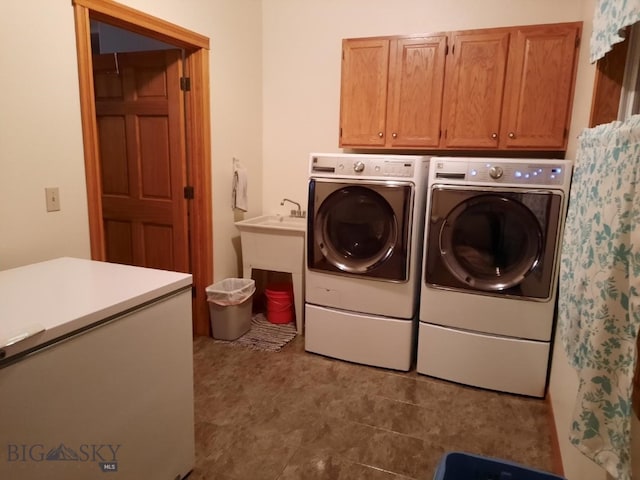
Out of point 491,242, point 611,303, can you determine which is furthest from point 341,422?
point 611,303

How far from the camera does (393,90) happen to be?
9.52 feet

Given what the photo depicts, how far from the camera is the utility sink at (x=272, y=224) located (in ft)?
10.4

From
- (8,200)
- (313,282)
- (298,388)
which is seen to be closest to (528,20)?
(313,282)

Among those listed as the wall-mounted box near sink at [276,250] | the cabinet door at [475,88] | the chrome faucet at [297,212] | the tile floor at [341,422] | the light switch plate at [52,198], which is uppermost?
the cabinet door at [475,88]

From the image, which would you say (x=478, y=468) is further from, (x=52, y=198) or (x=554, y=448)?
(x=52, y=198)

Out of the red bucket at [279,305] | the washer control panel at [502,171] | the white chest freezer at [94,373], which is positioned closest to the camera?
the white chest freezer at [94,373]

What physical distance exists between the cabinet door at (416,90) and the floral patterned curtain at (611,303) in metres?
1.66

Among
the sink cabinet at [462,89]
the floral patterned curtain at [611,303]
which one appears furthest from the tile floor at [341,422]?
the sink cabinet at [462,89]

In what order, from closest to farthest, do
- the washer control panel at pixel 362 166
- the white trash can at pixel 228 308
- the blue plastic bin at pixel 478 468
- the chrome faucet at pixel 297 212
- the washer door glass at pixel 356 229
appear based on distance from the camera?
1. the blue plastic bin at pixel 478 468
2. the washer control panel at pixel 362 166
3. the washer door glass at pixel 356 229
4. the white trash can at pixel 228 308
5. the chrome faucet at pixel 297 212

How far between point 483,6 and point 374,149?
1188 millimetres

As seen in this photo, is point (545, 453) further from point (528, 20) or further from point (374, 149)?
point (528, 20)

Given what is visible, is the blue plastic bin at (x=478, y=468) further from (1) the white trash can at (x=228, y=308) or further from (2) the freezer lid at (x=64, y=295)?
(1) the white trash can at (x=228, y=308)

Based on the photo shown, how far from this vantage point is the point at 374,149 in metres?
3.30

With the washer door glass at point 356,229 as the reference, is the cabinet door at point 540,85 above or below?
above
